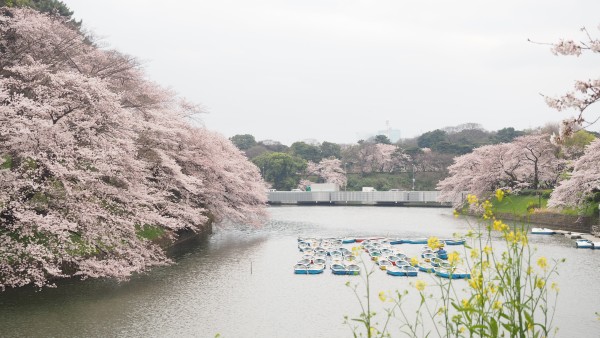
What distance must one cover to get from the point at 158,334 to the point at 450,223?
4482 cm

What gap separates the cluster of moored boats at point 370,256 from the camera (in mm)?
27000

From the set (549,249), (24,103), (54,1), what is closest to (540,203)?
(549,249)

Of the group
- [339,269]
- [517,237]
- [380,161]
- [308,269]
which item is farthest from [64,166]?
[380,161]

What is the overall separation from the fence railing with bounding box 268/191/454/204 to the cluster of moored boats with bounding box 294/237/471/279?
50844 millimetres

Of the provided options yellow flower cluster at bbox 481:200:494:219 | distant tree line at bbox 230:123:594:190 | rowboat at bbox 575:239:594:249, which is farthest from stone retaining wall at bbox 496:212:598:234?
distant tree line at bbox 230:123:594:190

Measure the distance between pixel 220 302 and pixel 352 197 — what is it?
75.4m

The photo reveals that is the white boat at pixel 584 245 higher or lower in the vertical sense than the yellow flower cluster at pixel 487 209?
lower

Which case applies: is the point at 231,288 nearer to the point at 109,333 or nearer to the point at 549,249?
the point at 109,333

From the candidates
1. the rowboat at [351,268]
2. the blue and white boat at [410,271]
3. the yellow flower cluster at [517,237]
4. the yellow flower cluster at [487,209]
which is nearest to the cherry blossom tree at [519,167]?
the blue and white boat at [410,271]

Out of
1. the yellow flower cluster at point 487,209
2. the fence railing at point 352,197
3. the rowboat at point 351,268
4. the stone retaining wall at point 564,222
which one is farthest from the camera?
the fence railing at point 352,197

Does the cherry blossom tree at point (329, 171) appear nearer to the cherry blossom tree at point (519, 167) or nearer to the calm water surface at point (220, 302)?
the cherry blossom tree at point (519, 167)

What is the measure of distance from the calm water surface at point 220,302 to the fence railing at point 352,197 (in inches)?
2271

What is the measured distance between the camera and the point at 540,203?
5419cm

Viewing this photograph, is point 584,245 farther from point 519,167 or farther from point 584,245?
point 519,167
